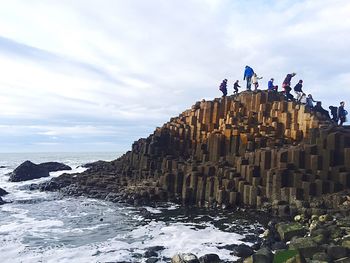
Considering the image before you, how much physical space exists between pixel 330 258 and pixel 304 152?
867cm


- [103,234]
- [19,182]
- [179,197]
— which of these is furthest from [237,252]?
[19,182]

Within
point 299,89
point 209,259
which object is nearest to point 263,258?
point 209,259

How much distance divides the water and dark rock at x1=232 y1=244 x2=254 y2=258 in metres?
0.23

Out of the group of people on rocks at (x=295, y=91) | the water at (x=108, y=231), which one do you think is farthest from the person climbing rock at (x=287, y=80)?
the water at (x=108, y=231)

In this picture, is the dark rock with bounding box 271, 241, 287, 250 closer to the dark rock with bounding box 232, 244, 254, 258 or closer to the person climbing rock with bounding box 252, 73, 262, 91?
the dark rock with bounding box 232, 244, 254, 258

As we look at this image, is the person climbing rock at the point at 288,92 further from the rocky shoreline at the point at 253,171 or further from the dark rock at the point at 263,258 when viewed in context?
the dark rock at the point at 263,258

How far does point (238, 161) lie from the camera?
63.8ft

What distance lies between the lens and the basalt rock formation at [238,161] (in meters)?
16.7

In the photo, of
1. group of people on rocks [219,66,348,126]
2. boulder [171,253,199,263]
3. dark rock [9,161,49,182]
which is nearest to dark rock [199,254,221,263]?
boulder [171,253,199,263]

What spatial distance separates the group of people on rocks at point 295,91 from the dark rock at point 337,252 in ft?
44.5

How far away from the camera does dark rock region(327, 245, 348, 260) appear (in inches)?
359

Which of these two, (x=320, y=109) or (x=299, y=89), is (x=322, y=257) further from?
(x=299, y=89)

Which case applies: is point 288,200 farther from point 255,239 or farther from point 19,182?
point 19,182

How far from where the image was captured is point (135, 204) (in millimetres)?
20250
